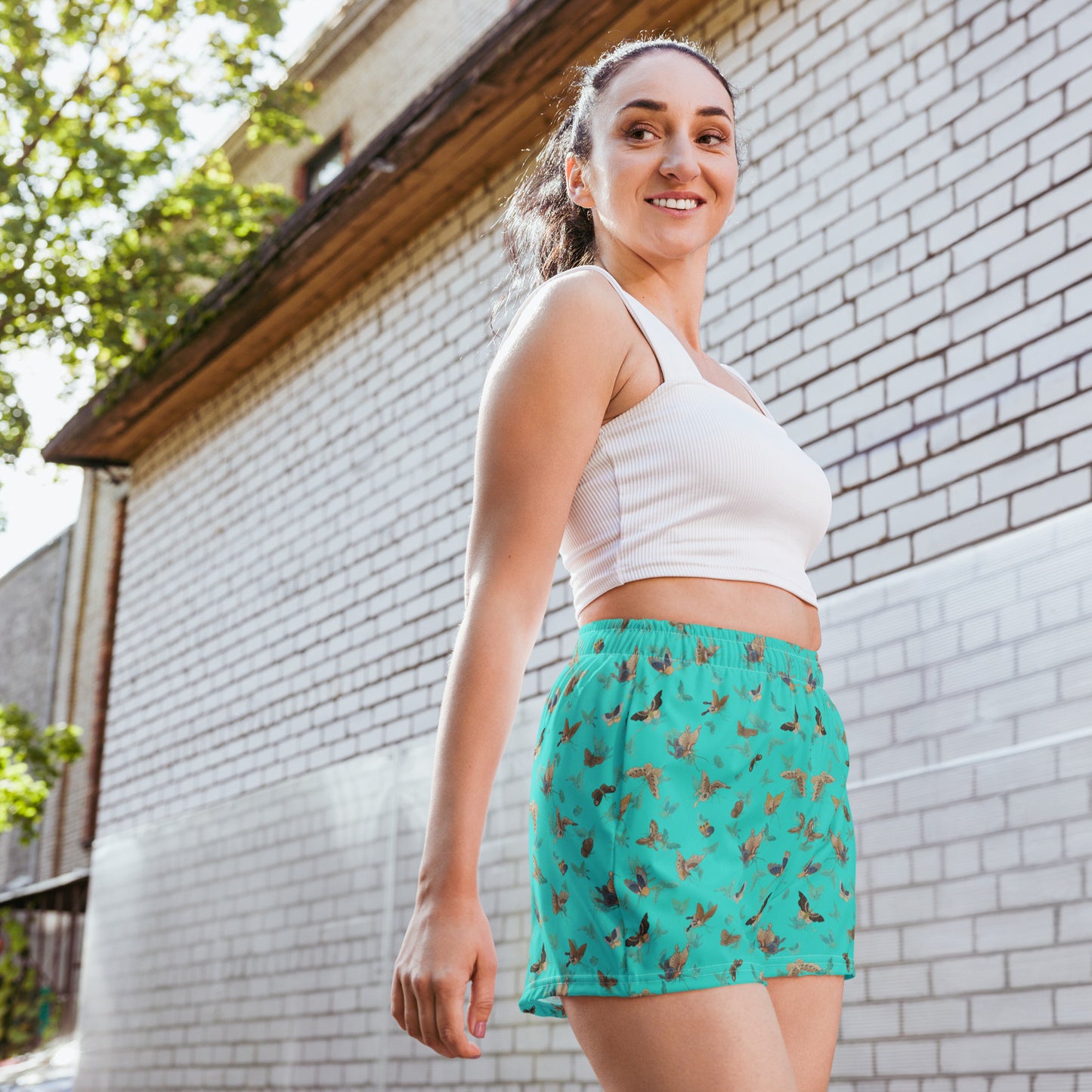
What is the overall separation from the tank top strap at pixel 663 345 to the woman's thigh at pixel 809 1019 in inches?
27.7

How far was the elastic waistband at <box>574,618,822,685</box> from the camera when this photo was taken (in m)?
1.60

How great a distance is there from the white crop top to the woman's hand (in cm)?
43

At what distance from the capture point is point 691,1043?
4.65 ft

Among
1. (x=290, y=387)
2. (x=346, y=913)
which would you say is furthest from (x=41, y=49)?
(x=346, y=913)

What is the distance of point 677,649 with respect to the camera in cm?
160

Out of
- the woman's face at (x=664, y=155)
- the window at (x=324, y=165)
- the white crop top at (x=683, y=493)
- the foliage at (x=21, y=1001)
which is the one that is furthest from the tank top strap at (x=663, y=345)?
the foliage at (x=21, y=1001)

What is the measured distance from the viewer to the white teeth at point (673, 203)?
1.95 meters

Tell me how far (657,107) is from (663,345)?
16.9 inches

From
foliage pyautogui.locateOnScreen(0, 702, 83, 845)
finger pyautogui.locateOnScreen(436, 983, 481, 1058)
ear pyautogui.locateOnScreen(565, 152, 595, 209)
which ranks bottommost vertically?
finger pyautogui.locateOnScreen(436, 983, 481, 1058)

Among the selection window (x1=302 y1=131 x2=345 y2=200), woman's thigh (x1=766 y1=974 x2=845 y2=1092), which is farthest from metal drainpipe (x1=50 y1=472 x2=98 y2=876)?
woman's thigh (x1=766 y1=974 x2=845 y2=1092)

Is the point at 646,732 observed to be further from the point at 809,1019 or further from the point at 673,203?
the point at 673,203

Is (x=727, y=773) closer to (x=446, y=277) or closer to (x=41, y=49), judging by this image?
(x=446, y=277)

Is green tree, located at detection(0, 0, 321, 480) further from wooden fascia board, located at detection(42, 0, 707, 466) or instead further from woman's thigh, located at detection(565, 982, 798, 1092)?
woman's thigh, located at detection(565, 982, 798, 1092)

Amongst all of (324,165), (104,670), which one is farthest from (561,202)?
(104,670)
